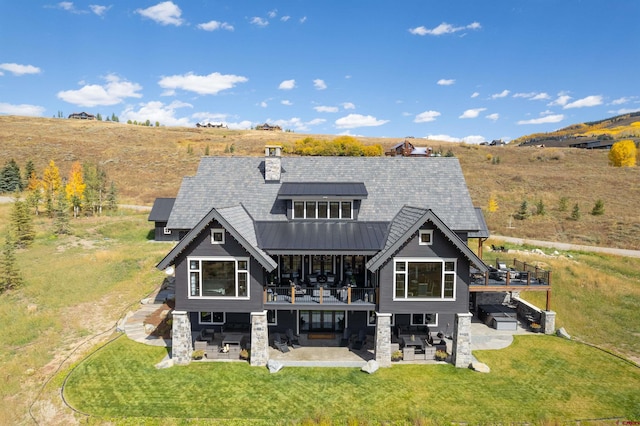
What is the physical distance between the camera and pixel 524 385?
16469 millimetres

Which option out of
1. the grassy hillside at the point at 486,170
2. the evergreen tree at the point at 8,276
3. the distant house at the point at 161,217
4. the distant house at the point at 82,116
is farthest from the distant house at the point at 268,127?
the evergreen tree at the point at 8,276

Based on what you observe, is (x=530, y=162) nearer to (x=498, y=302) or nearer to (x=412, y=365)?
(x=498, y=302)

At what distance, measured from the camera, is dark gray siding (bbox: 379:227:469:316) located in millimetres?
17812

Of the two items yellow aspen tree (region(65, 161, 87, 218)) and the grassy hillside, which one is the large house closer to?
the grassy hillside

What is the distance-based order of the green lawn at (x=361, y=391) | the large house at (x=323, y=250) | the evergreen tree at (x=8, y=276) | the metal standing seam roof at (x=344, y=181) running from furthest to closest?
the evergreen tree at (x=8, y=276)
the metal standing seam roof at (x=344, y=181)
the large house at (x=323, y=250)
the green lawn at (x=361, y=391)

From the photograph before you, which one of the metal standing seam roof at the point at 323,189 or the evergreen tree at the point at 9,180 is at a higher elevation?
the evergreen tree at the point at 9,180

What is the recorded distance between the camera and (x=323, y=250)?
1855 centimetres

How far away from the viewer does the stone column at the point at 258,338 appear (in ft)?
59.0

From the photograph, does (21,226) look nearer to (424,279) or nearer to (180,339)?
(180,339)

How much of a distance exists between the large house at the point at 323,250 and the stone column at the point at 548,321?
19.1ft

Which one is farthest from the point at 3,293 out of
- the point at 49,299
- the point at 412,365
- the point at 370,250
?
the point at 412,365

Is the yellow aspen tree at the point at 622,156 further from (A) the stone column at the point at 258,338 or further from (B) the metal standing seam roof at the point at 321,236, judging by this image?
(A) the stone column at the point at 258,338

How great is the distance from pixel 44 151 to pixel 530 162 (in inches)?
5230

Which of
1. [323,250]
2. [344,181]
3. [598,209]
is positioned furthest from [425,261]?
[598,209]
